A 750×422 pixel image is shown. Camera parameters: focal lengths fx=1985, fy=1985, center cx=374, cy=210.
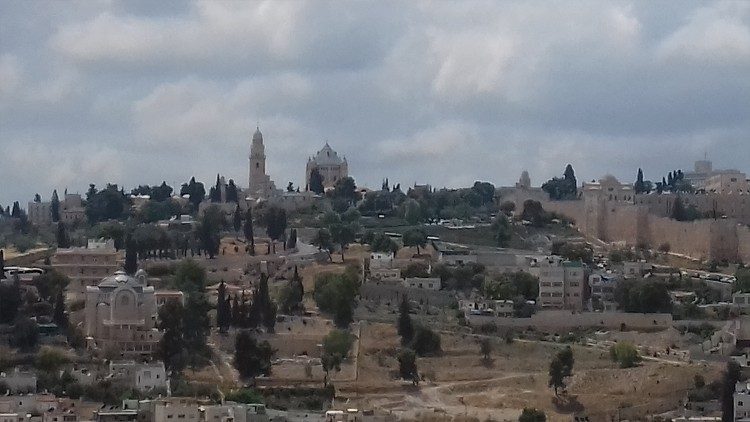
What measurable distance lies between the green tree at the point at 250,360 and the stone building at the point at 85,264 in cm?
963

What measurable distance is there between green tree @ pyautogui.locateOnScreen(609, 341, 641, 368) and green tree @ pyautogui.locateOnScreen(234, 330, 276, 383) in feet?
25.0

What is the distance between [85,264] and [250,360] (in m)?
10.9

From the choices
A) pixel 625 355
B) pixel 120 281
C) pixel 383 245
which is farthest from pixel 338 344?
pixel 383 245

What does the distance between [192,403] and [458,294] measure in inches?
579

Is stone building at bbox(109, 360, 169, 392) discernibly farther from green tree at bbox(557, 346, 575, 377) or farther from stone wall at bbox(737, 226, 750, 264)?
stone wall at bbox(737, 226, 750, 264)

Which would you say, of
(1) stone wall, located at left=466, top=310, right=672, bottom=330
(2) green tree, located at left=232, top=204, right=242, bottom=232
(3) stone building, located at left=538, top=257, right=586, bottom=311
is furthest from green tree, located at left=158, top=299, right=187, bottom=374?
(2) green tree, located at left=232, top=204, right=242, bottom=232

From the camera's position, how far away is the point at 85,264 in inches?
2046

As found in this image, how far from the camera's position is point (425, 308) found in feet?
165

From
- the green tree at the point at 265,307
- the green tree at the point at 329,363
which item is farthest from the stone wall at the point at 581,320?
the green tree at the point at 329,363

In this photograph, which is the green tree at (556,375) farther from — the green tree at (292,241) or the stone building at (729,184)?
the stone building at (729,184)

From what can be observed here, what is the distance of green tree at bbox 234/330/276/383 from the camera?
42.3m

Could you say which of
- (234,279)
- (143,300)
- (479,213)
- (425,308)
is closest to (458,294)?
(425,308)

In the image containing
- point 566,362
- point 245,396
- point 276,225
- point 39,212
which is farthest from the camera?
point 39,212

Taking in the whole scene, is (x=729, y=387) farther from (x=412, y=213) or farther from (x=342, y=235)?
(x=412, y=213)
